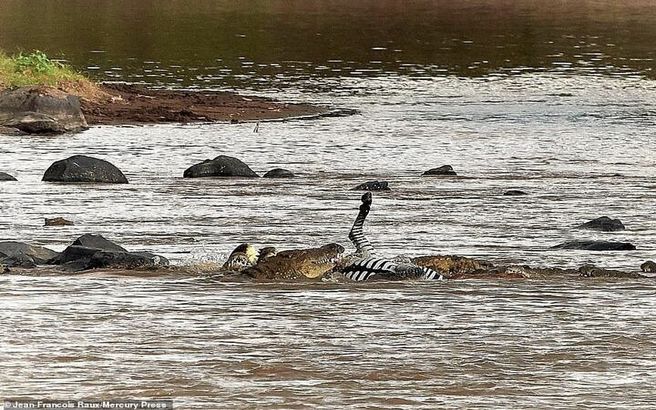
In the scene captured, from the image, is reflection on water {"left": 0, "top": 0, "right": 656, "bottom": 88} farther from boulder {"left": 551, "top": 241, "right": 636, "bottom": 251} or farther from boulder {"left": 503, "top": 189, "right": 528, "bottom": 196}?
boulder {"left": 551, "top": 241, "right": 636, "bottom": 251}

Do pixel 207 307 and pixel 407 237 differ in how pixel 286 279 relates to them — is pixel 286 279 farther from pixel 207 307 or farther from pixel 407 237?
pixel 407 237

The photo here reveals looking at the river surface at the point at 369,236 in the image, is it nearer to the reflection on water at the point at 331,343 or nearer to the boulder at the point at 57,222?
the reflection on water at the point at 331,343

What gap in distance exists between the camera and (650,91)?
3553 centimetres

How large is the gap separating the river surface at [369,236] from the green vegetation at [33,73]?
316cm

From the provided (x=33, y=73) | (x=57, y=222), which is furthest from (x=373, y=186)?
(x=33, y=73)

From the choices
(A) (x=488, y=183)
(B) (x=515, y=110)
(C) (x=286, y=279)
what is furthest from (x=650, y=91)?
(C) (x=286, y=279)

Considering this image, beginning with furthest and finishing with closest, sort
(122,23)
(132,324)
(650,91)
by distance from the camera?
(122,23) < (650,91) < (132,324)

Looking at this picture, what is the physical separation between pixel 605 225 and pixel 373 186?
167 inches

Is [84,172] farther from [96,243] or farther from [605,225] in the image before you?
[605,225]

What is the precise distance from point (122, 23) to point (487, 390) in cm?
5539

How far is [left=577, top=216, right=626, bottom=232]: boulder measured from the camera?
14.6 metres

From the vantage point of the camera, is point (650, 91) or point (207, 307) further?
point (650, 91)

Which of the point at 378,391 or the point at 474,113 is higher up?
the point at 378,391

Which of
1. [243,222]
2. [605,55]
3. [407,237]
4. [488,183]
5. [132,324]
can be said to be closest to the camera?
[132,324]
